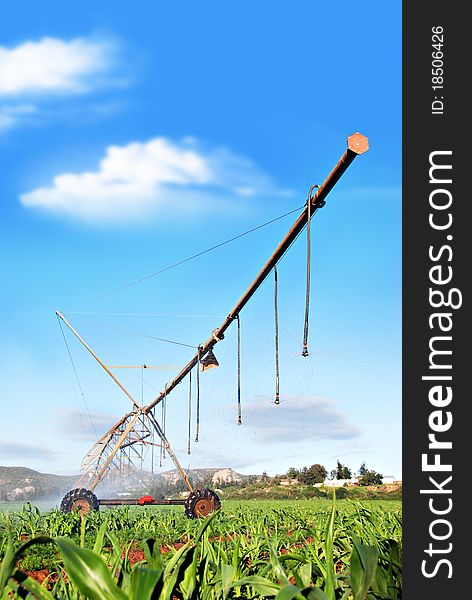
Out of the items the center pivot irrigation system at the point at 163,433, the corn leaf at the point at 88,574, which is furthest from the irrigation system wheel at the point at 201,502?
the corn leaf at the point at 88,574

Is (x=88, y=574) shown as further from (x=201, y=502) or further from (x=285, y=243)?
(x=201, y=502)

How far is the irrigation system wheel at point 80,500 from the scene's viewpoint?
56.4 feet

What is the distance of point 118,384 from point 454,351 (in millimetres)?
18069

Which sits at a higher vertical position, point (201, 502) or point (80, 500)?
point (201, 502)

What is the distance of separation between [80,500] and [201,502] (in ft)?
10.5

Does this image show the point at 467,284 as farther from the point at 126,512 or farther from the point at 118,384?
the point at 118,384

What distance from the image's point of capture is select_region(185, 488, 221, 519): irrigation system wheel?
1653 cm

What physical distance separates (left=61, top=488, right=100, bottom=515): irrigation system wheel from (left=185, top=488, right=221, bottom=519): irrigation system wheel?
99.1 inches

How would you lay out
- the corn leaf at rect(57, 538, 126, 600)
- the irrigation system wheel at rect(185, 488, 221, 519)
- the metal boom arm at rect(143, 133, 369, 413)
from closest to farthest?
the corn leaf at rect(57, 538, 126, 600), the metal boom arm at rect(143, 133, 369, 413), the irrigation system wheel at rect(185, 488, 221, 519)

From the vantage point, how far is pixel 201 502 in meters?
16.6

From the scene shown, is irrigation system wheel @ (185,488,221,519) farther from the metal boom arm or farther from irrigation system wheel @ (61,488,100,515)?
the metal boom arm

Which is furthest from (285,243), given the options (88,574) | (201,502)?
(88,574)

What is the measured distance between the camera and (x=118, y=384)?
1992 centimetres

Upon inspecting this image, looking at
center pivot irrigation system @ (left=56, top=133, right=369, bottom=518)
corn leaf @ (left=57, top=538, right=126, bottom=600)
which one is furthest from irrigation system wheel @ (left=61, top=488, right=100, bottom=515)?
corn leaf @ (left=57, top=538, right=126, bottom=600)
